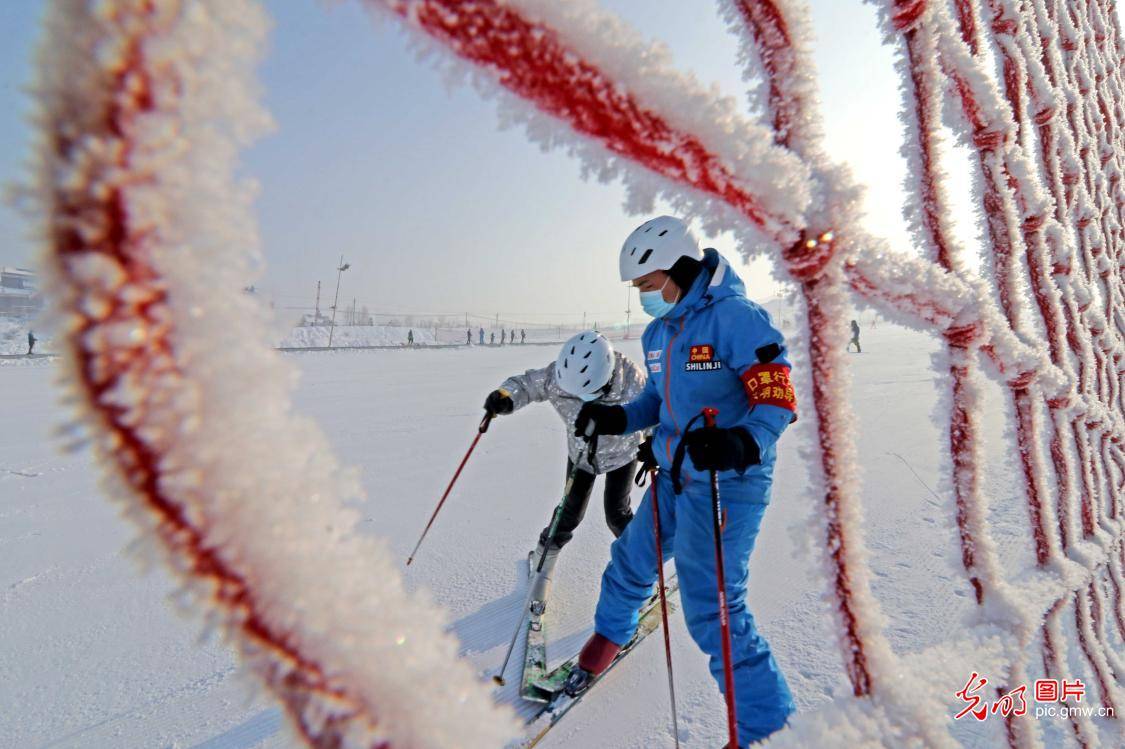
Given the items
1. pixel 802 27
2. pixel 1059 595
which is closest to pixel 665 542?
pixel 1059 595

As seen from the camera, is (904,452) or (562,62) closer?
(562,62)

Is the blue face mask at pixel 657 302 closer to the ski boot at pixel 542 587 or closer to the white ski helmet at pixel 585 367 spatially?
the white ski helmet at pixel 585 367

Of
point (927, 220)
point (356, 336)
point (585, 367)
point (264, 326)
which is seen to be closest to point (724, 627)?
point (927, 220)

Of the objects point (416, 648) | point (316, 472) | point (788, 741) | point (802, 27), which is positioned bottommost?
point (788, 741)

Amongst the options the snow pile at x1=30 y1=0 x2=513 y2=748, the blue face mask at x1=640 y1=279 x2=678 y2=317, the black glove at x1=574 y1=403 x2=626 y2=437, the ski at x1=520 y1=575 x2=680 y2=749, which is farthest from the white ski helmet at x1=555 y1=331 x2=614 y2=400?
the snow pile at x1=30 y1=0 x2=513 y2=748

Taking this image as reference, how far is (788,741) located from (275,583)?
2.84 ft

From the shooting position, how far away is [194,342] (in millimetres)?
316

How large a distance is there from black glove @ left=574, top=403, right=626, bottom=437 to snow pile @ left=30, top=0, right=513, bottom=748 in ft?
7.38

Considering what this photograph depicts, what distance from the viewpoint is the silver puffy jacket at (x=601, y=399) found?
10.6 ft

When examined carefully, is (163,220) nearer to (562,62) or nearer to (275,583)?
(275,583)

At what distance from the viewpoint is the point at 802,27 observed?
831mm

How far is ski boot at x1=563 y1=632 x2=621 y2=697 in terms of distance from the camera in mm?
2434

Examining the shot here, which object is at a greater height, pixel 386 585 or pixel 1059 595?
pixel 386 585

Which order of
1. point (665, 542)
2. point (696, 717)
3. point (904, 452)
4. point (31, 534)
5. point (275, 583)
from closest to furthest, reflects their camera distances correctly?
1. point (275, 583)
2. point (696, 717)
3. point (665, 542)
4. point (31, 534)
5. point (904, 452)
